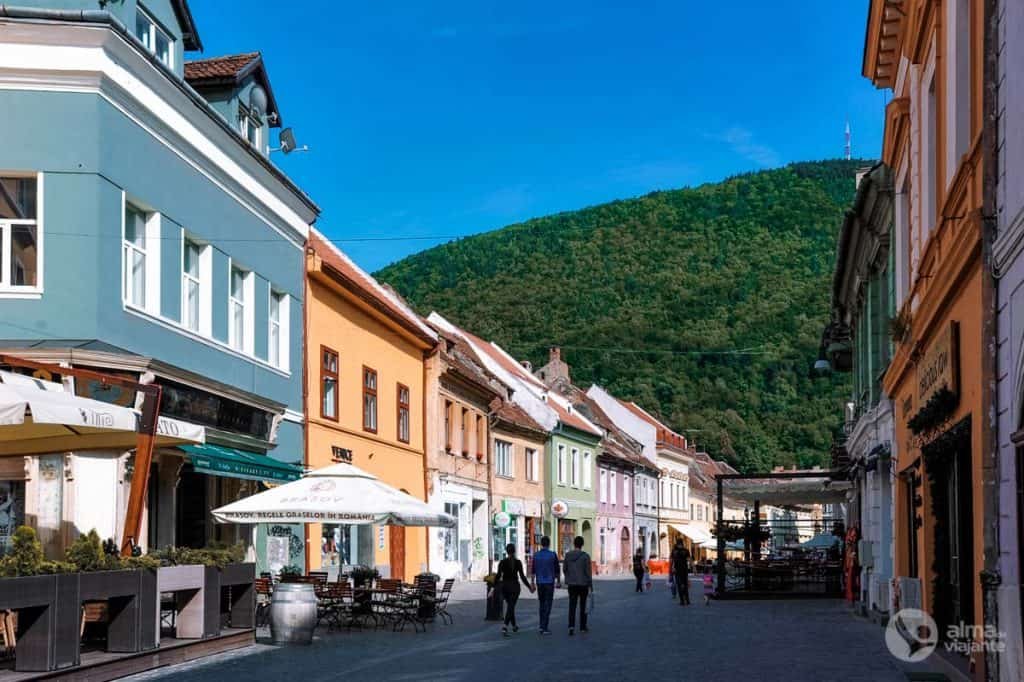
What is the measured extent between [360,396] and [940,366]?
18.5m

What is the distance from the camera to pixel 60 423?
12688mm

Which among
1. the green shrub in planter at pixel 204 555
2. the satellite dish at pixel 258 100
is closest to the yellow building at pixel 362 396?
the satellite dish at pixel 258 100

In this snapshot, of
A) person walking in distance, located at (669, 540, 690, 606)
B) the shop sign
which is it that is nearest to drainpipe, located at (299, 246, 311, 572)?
person walking in distance, located at (669, 540, 690, 606)

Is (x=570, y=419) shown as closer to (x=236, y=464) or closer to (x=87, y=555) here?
(x=236, y=464)

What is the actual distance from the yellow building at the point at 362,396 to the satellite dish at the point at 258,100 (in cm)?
341

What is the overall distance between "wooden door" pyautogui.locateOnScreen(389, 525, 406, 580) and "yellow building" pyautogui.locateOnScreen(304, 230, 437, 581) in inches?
1.0

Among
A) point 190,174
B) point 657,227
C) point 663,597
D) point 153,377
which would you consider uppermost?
point 657,227

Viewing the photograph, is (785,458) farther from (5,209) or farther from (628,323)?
(5,209)

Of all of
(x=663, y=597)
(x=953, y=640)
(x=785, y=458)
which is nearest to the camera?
(x=953, y=640)

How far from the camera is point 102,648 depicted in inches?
551

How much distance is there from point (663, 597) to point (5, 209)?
22.9 meters

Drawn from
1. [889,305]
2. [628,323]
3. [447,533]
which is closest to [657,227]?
[628,323]

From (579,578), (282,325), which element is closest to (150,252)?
(282,325)

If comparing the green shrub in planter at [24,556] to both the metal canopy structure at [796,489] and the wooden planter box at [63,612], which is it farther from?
the metal canopy structure at [796,489]
